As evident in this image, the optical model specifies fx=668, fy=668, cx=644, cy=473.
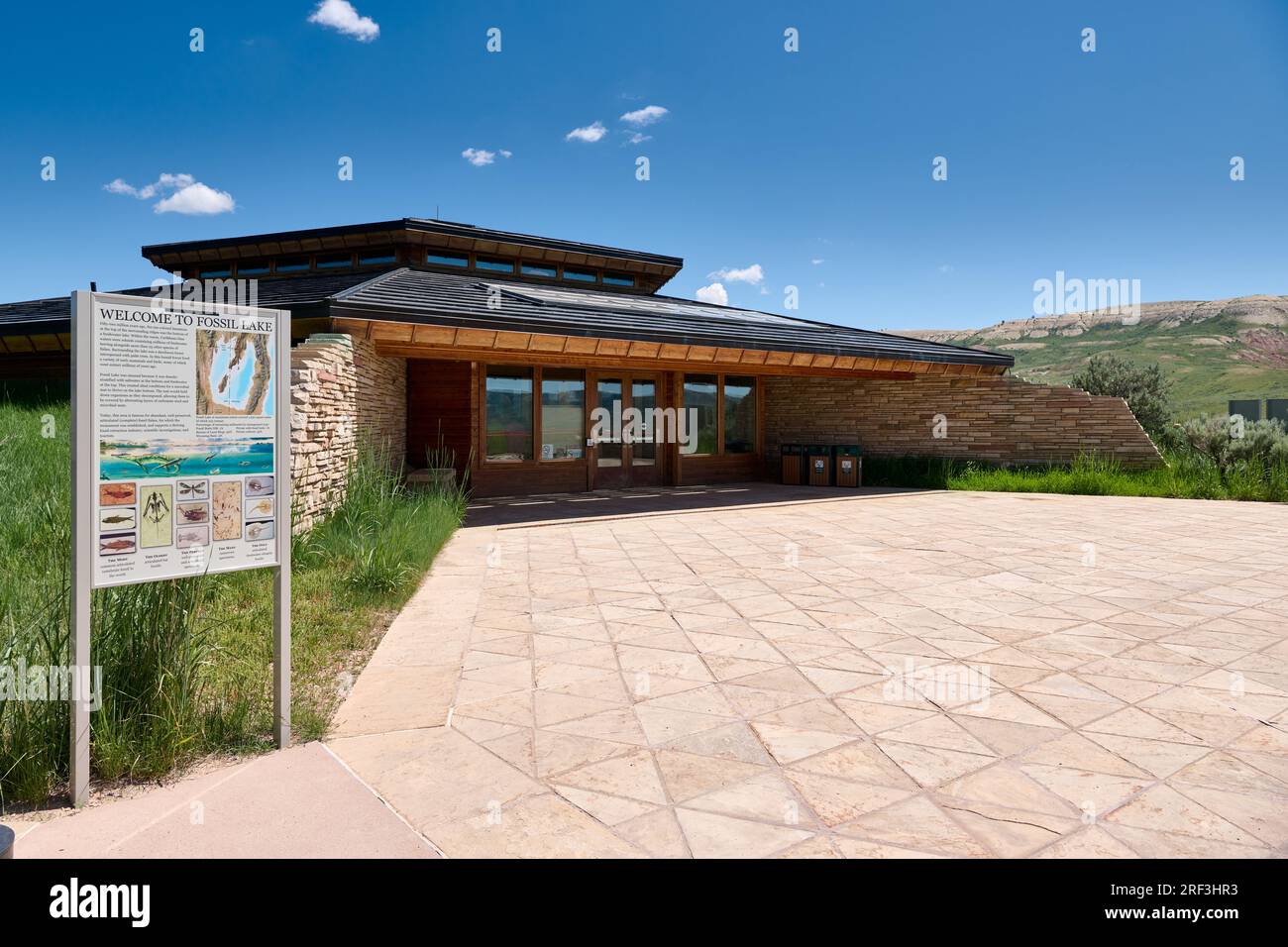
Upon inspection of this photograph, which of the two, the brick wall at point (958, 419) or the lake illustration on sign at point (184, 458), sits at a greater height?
the brick wall at point (958, 419)

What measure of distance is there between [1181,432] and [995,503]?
533 cm

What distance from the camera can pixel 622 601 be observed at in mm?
5406

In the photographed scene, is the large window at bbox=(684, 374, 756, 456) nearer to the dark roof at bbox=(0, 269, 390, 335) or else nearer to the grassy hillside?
the dark roof at bbox=(0, 269, 390, 335)

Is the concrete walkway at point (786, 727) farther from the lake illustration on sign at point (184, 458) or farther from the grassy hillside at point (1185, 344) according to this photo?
the grassy hillside at point (1185, 344)

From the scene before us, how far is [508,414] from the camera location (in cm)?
1282

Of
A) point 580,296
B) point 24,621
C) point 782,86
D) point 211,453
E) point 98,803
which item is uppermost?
point 782,86

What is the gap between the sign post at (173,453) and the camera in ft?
8.09

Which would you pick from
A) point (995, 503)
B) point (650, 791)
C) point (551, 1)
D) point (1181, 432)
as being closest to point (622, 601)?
point (650, 791)

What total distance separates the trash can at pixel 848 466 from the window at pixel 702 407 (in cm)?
278

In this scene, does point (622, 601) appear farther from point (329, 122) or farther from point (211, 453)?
point (329, 122)

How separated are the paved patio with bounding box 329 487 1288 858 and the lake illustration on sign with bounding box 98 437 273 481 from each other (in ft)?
4.24

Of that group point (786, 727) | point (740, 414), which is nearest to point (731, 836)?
point (786, 727)

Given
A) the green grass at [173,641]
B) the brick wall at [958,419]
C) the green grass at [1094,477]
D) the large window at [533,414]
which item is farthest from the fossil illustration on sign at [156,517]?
the brick wall at [958,419]

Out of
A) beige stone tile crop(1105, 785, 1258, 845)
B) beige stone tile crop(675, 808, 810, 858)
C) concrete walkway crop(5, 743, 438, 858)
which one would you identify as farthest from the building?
beige stone tile crop(1105, 785, 1258, 845)
